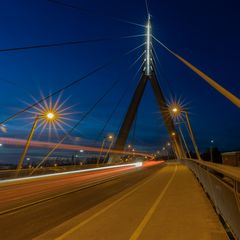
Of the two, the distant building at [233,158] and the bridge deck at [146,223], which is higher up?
the distant building at [233,158]

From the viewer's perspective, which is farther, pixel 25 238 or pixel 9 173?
pixel 9 173

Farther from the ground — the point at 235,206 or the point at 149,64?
the point at 149,64

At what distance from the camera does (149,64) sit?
213 feet

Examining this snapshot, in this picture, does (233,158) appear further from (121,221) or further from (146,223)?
(146,223)

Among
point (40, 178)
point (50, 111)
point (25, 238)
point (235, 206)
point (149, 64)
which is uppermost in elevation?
point (149, 64)

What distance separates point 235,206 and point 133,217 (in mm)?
3700

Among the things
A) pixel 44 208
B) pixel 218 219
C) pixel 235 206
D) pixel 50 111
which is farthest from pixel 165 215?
pixel 50 111

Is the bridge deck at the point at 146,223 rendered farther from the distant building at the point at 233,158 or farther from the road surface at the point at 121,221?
the distant building at the point at 233,158

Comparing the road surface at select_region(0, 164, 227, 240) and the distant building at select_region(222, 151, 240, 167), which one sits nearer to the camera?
the road surface at select_region(0, 164, 227, 240)

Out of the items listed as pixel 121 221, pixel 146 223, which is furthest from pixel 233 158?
pixel 146 223

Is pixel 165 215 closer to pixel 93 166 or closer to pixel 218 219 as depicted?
pixel 218 219

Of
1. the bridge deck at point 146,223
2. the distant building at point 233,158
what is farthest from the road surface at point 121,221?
the distant building at point 233,158

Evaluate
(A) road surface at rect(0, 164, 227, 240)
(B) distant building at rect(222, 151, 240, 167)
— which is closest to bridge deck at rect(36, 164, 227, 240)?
(A) road surface at rect(0, 164, 227, 240)

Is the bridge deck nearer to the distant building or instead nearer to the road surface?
the road surface
